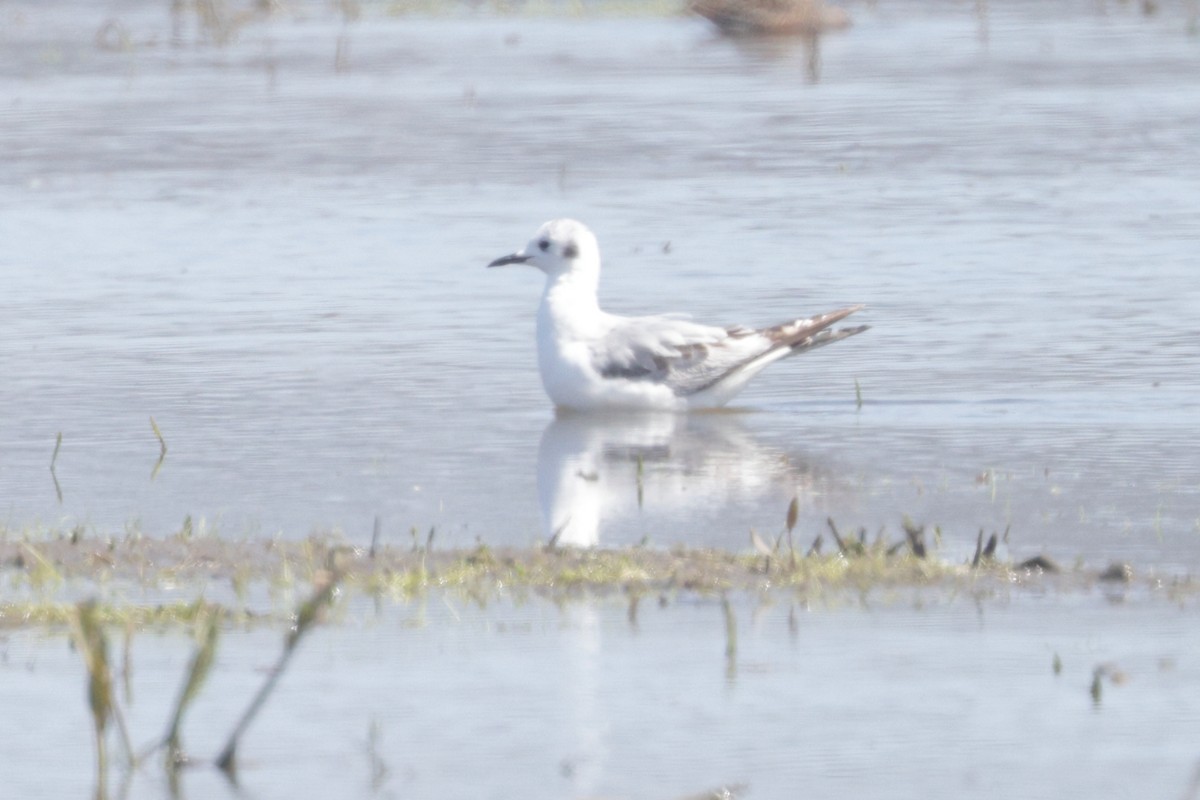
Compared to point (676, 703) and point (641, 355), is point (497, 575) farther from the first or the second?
point (641, 355)

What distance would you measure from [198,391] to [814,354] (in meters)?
2.78

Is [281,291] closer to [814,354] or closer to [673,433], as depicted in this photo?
[814,354]

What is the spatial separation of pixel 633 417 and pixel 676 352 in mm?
313

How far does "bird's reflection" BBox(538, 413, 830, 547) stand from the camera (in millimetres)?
7617

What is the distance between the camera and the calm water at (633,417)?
5234mm

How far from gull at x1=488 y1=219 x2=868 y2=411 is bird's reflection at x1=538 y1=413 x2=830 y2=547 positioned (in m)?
0.10

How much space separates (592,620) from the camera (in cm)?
609

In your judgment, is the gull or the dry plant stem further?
the gull

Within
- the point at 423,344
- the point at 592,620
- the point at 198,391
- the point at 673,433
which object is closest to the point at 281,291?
the point at 423,344

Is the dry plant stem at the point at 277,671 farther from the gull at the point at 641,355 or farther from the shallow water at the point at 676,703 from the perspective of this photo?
the gull at the point at 641,355

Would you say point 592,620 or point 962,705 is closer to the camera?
point 962,705

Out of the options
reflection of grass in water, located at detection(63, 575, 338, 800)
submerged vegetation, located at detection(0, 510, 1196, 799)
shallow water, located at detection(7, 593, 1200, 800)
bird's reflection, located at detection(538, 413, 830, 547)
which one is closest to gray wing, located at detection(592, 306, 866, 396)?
bird's reflection, located at detection(538, 413, 830, 547)

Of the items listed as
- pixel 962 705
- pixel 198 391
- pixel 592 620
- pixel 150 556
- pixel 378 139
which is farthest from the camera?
pixel 378 139

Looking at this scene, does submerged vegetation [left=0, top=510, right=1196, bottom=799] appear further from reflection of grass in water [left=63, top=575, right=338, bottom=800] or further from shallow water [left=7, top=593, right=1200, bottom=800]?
reflection of grass in water [left=63, top=575, right=338, bottom=800]
